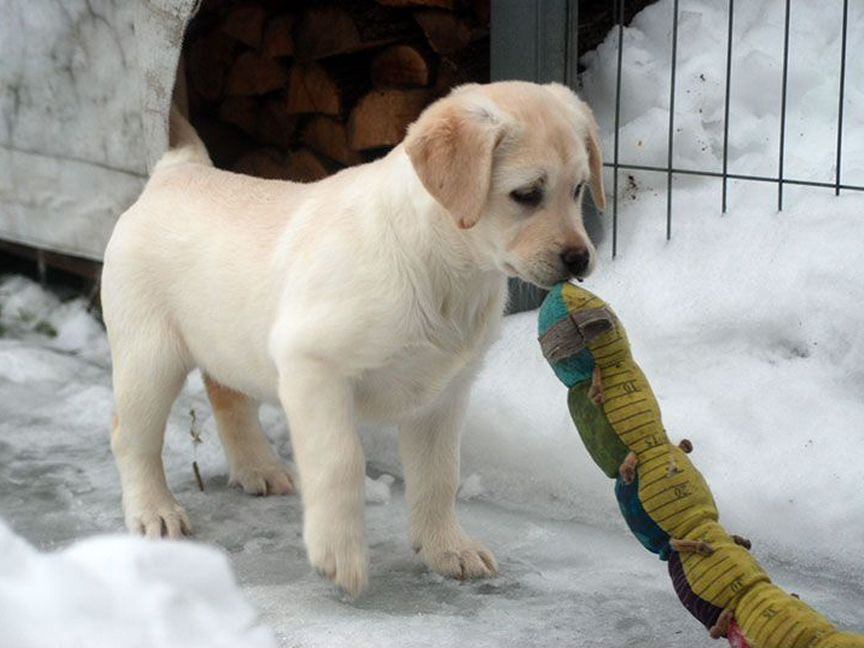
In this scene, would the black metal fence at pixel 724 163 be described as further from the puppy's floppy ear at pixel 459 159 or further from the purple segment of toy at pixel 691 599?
the purple segment of toy at pixel 691 599

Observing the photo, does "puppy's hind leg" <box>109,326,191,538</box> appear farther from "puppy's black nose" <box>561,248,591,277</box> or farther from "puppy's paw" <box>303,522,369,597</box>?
"puppy's black nose" <box>561,248,591,277</box>

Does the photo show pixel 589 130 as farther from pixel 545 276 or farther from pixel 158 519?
pixel 158 519

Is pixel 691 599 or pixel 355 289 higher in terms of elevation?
pixel 355 289

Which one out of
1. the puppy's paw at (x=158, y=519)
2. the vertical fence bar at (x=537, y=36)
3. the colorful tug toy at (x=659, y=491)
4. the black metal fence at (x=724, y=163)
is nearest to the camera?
the colorful tug toy at (x=659, y=491)

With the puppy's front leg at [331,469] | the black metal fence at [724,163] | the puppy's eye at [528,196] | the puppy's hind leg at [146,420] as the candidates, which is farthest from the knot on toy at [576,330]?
the black metal fence at [724,163]

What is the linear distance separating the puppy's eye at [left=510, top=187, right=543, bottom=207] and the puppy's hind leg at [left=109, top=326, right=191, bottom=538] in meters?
1.21

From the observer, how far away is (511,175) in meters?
3.20

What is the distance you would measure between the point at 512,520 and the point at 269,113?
2628mm

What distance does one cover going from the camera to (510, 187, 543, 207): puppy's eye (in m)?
3.21

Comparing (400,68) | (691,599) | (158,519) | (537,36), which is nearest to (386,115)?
(400,68)

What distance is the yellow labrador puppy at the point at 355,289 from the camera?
10.5ft

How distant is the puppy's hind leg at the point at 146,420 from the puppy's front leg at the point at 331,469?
2.23 ft

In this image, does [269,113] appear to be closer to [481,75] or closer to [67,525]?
[481,75]

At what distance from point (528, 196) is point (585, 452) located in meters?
1.30
